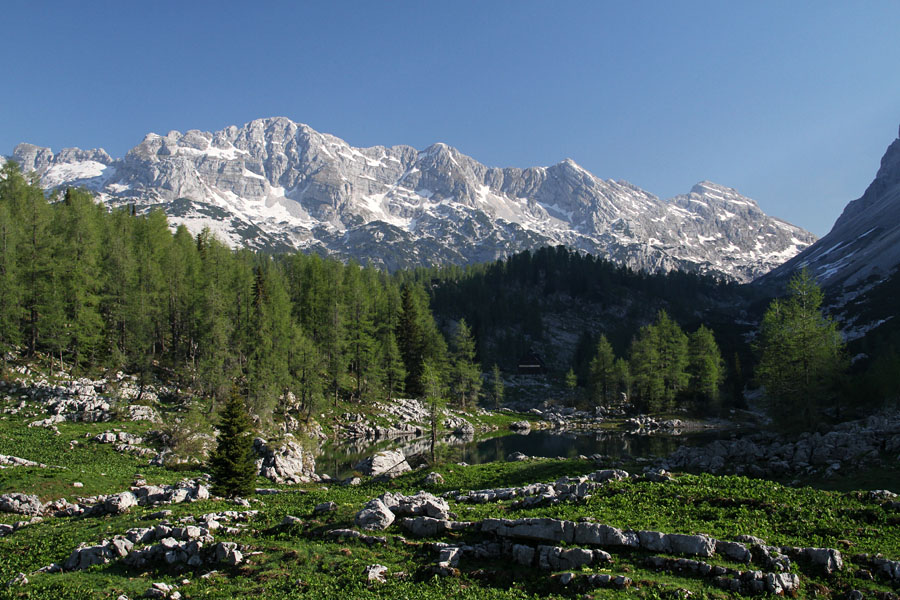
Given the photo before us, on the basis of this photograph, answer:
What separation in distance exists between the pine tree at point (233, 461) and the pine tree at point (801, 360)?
4924 centimetres

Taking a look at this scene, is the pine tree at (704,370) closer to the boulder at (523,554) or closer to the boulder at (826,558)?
the boulder at (826,558)

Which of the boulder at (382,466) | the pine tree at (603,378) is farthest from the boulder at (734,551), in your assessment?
the pine tree at (603,378)

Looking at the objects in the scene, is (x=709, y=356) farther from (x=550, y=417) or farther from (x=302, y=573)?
(x=302, y=573)

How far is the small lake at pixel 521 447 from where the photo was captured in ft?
151

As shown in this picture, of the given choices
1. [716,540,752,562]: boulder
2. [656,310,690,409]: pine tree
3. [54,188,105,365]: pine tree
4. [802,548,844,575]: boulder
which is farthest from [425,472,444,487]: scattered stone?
[656,310,690,409]: pine tree

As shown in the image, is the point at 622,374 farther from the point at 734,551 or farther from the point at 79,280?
the point at 79,280

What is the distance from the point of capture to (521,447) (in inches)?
2224

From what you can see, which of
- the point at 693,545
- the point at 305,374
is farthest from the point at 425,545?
the point at 305,374

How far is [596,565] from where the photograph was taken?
13773 mm

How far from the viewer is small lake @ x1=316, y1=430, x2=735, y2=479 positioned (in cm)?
4600

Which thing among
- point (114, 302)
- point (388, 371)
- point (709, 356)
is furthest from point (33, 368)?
point (709, 356)

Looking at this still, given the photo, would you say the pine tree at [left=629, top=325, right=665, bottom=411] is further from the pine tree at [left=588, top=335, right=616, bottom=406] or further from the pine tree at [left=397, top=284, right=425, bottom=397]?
the pine tree at [left=397, top=284, right=425, bottom=397]

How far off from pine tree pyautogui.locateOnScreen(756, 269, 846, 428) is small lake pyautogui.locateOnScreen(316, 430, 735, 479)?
8.56 metres

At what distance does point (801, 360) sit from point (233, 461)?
2021 inches
